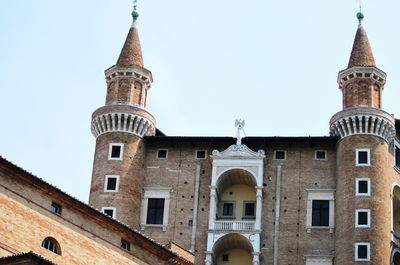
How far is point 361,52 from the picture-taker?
57.8m

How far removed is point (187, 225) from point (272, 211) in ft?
15.8

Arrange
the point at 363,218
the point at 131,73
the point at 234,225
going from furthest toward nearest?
the point at 131,73
the point at 234,225
the point at 363,218

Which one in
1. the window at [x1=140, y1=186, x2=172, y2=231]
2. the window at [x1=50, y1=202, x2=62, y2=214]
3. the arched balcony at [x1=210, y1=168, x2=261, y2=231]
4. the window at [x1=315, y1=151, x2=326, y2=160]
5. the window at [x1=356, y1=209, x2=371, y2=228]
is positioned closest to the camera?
the window at [x1=50, y1=202, x2=62, y2=214]

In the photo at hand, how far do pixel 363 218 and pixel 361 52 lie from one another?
35.9 feet

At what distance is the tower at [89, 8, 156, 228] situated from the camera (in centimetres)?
5472

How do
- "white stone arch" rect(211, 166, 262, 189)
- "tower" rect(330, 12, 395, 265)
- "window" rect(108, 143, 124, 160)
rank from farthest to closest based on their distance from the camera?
"window" rect(108, 143, 124, 160) < "white stone arch" rect(211, 166, 262, 189) < "tower" rect(330, 12, 395, 265)

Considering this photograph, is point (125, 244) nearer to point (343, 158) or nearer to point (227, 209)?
point (227, 209)

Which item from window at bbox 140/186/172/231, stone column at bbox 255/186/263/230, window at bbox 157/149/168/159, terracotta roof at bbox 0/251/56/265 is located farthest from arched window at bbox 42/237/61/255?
window at bbox 157/149/168/159

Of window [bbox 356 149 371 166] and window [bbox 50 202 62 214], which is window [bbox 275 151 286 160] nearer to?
window [bbox 356 149 371 166]

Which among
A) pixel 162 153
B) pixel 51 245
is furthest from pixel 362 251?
→ pixel 51 245

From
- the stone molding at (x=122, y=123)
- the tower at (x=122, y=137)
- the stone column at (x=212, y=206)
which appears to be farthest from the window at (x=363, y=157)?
the stone molding at (x=122, y=123)

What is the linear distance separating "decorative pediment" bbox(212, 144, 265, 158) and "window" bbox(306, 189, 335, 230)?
3.53 m

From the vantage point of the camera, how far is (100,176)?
5550 centimetres

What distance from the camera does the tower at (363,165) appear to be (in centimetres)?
5172
